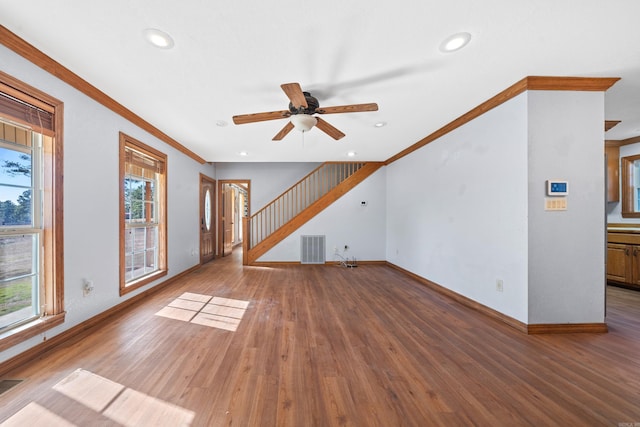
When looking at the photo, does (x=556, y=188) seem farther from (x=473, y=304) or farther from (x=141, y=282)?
(x=141, y=282)

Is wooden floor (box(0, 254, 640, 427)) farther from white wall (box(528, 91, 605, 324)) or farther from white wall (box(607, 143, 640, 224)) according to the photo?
white wall (box(607, 143, 640, 224))

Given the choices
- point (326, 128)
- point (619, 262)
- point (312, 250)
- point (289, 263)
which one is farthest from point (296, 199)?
point (619, 262)

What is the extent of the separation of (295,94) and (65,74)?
208 centimetres

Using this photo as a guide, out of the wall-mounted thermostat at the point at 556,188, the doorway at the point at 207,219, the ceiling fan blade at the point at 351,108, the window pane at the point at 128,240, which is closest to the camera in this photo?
the ceiling fan blade at the point at 351,108

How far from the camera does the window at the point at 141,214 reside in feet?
9.78

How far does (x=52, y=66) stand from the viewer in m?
2.00

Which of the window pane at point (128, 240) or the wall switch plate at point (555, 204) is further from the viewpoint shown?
the window pane at point (128, 240)

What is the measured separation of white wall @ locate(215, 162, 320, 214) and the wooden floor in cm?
422

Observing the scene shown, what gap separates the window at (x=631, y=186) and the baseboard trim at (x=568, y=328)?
10.5 feet

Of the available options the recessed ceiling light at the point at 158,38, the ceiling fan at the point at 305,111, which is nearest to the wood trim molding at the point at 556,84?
the ceiling fan at the point at 305,111

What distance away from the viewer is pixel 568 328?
234 centimetres

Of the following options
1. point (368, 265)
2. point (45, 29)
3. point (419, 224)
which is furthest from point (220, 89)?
point (368, 265)

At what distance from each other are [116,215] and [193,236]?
231cm

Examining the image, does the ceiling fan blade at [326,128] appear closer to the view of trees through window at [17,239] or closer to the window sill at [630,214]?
the view of trees through window at [17,239]
